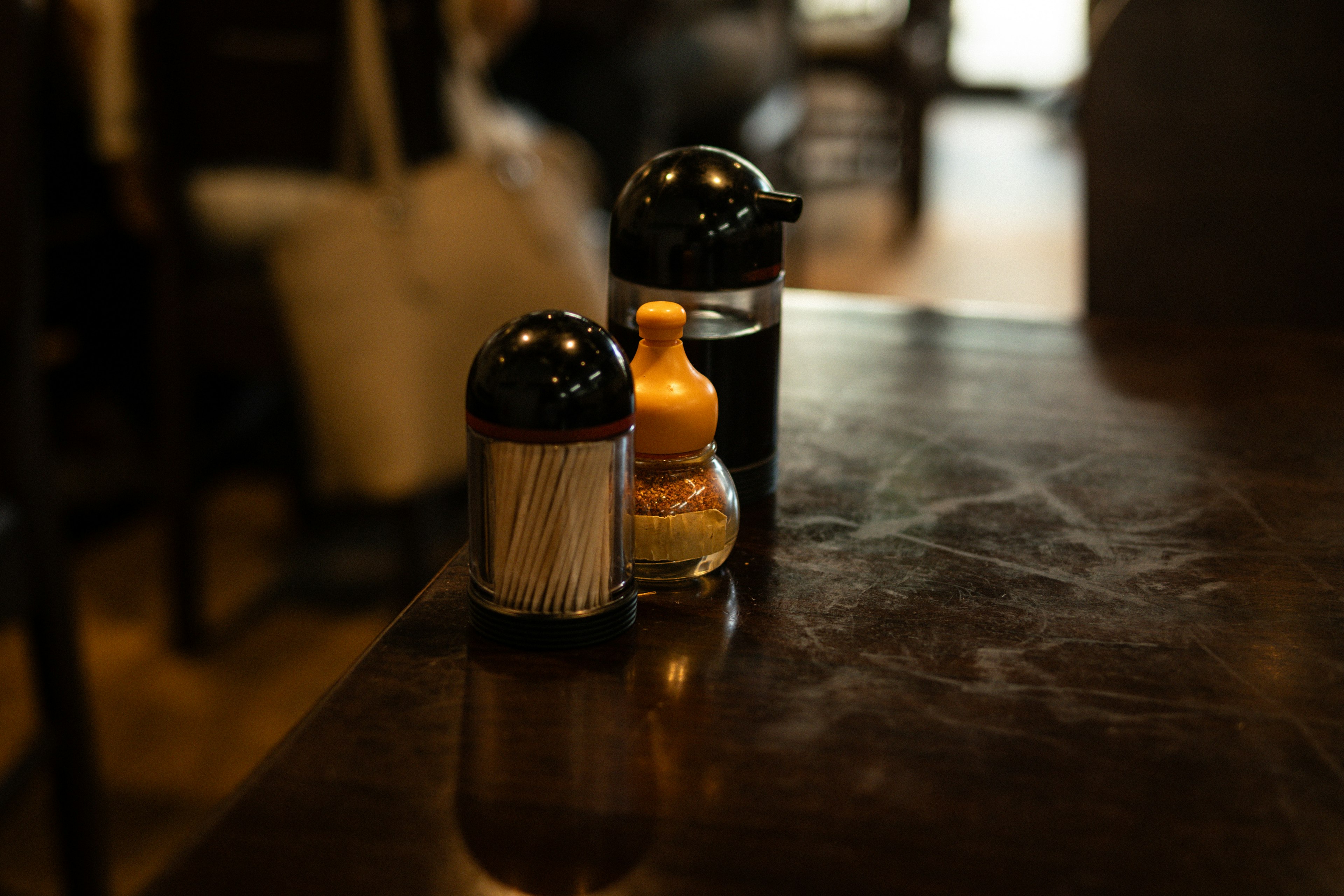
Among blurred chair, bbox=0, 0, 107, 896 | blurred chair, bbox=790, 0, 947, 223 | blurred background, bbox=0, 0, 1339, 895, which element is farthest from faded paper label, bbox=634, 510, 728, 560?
blurred chair, bbox=790, 0, 947, 223

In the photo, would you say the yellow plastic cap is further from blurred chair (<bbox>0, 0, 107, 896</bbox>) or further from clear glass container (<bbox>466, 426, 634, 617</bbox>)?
blurred chair (<bbox>0, 0, 107, 896</bbox>)

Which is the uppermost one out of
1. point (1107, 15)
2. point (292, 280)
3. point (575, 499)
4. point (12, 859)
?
point (1107, 15)

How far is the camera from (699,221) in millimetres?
632

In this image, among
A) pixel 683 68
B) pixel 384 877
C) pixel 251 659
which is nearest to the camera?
pixel 384 877

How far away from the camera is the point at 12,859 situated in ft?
4.69

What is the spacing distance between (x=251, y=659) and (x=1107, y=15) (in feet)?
4.54

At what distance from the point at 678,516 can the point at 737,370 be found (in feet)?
0.37

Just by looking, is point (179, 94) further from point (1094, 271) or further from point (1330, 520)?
point (1330, 520)

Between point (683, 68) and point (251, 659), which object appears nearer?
point (251, 659)

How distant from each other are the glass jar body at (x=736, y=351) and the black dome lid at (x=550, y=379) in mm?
125

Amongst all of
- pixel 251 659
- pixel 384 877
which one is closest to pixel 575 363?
pixel 384 877

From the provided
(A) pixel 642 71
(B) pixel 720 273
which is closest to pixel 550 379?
(B) pixel 720 273

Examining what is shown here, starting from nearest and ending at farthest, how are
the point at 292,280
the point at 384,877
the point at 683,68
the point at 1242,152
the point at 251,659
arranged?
the point at 384,877, the point at 1242,152, the point at 292,280, the point at 251,659, the point at 683,68

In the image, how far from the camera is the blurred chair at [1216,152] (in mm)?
1198
